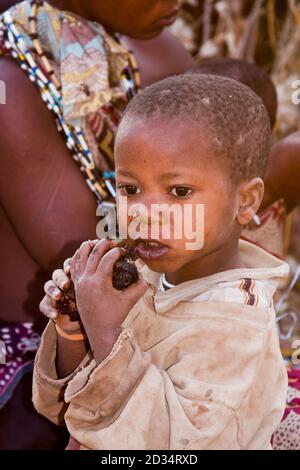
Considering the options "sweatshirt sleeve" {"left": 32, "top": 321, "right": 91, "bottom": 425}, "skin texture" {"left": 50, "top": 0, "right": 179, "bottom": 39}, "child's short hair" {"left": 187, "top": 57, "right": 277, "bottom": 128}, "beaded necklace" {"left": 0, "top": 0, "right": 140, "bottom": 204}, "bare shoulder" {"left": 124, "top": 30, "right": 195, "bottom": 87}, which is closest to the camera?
"sweatshirt sleeve" {"left": 32, "top": 321, "right": 91, "bottom": 425}

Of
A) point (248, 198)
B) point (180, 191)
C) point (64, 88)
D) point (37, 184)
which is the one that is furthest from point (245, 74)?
point (180, 191)

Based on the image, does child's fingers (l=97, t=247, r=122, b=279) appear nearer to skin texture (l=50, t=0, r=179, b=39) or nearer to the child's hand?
the child's hand

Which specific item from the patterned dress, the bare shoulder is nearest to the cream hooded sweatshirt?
the patterned dress

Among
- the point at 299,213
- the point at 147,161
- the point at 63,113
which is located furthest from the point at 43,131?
the point at 299,213

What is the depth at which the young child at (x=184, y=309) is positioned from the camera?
1.17 metres

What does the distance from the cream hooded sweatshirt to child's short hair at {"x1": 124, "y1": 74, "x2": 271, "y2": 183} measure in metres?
0.20

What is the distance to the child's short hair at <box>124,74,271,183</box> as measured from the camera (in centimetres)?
123

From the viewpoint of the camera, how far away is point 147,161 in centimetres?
122

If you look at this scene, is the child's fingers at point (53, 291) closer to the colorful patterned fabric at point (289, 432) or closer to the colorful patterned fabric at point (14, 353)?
the colorful patterned fabric at point (14, 353)

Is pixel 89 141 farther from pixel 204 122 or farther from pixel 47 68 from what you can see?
pixel 204 122

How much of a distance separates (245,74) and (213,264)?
85 centimetres

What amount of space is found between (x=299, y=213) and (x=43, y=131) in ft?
7.70

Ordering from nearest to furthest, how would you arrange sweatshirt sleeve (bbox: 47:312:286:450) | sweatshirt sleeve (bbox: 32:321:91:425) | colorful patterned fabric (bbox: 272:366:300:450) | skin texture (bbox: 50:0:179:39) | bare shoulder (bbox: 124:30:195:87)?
Result: sweatshirt sleeve (bbox: 47:312:286:450)
sweatshirt sleeve (bbox: 32:321:91:425)
colorful patterned fabric (bbox: 272:366:300:450)
skin texture (bbox: 50:0:179:39)
bare shoulder (bbox: 124:30:195:87)
